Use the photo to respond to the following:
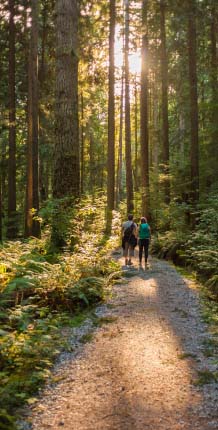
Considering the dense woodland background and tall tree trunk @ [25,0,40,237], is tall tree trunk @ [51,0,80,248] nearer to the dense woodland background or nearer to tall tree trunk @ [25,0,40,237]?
the dense woodland background

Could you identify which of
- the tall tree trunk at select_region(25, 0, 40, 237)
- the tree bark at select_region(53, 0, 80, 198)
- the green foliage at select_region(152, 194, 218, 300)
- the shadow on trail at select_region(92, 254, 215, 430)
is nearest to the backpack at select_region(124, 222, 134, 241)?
the green foliage at select_region(152, 194, 218, 300)

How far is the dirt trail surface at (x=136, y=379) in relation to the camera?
387cm

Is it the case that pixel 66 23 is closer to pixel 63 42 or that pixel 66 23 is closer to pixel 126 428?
pixel 63 42

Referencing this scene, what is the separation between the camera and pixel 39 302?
697 centimetres

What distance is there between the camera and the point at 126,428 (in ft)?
12.2

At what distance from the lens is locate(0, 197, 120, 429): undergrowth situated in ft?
14.8

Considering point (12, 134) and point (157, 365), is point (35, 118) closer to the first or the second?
point (12, 134)

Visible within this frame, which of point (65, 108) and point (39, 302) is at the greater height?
point (65, 108)

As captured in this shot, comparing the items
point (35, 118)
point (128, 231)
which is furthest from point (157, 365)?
point (35, 118)

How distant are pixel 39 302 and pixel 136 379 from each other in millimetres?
2749

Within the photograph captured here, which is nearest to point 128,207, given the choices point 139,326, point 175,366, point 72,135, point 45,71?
point 45,71

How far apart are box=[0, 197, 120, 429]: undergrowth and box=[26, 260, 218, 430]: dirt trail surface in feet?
0.88

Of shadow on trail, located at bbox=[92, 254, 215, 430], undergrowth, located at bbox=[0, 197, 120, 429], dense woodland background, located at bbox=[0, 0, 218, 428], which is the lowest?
shadow on trail, located at bbox=[92, 254, 215, 430]

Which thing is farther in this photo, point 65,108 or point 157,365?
point 65,108
